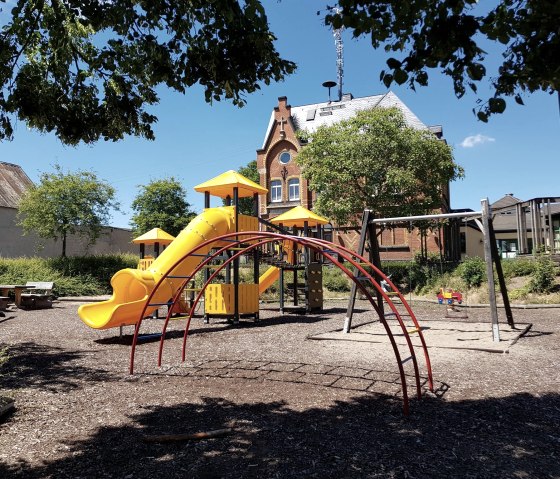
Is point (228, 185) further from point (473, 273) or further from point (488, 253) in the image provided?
point (473, 273)

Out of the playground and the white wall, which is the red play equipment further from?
the white wall

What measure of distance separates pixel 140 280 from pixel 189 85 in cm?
654

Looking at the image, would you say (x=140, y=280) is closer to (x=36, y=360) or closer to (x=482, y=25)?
(x=36, y=360)

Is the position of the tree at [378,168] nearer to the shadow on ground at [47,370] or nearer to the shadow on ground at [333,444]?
the shadow on ground at [47,370]

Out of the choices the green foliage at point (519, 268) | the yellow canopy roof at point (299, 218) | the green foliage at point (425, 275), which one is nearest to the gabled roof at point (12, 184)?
the yellow canopy roof at point (299, 218)

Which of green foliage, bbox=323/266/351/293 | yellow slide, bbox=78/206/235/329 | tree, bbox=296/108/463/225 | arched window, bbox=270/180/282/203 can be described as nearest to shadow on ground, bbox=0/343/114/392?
yellow slide, bbox=78/206/235/329

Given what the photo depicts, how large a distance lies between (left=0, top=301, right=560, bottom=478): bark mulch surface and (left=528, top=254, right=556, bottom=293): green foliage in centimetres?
982

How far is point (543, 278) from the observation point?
18.9 meters

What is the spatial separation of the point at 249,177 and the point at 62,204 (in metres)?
30.8

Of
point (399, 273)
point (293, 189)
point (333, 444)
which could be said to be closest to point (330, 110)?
point (293, 189)

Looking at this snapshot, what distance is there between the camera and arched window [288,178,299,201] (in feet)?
127

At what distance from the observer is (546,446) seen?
13.7 ft

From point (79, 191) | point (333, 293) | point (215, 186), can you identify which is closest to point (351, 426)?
point (215, 186)

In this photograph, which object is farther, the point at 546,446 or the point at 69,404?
the point at 69,404
